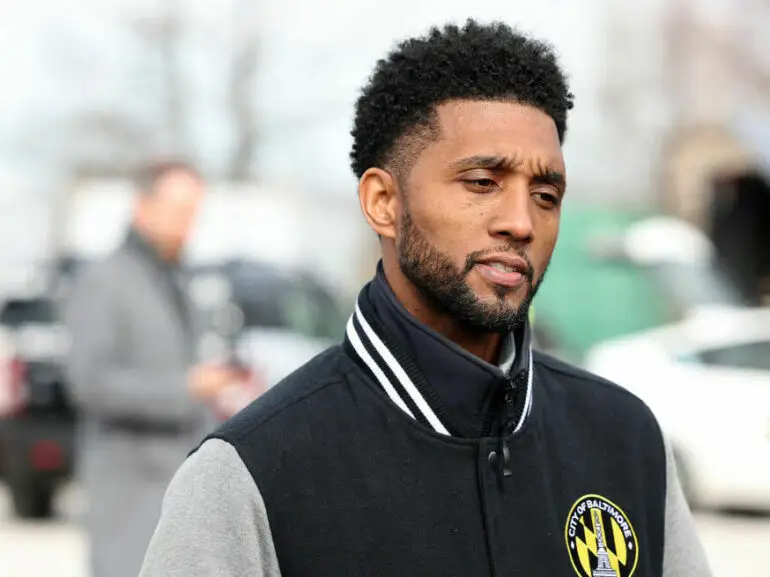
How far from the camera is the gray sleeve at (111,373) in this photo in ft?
16.1

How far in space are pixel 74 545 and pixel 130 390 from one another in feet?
19.3

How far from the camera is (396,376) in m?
2.07

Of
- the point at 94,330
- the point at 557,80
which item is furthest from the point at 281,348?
the point at 557,80

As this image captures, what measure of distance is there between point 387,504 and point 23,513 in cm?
1005

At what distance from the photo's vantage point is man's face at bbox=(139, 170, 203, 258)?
521 centimetres

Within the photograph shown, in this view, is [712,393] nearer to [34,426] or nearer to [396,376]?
[34,426]

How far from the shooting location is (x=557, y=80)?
2.26 m

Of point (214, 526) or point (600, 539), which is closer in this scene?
point (214, 526)

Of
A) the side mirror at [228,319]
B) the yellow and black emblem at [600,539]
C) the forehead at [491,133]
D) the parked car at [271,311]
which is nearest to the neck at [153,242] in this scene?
the forehead at [491,133]

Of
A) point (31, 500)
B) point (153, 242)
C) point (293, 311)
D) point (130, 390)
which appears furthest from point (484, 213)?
point (293, 311)

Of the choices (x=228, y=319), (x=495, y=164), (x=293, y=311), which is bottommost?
(x=495, y=164)

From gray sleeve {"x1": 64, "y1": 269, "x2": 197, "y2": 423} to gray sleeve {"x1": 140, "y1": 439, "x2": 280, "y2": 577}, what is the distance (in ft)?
9.87

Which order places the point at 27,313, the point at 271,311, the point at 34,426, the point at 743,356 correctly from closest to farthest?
1. the point at 34,426
2. the point at 743,356
3. the point at 271,311
4. the point at 27,313

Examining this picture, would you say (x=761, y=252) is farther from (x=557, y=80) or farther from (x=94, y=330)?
(x=557, y=80)
